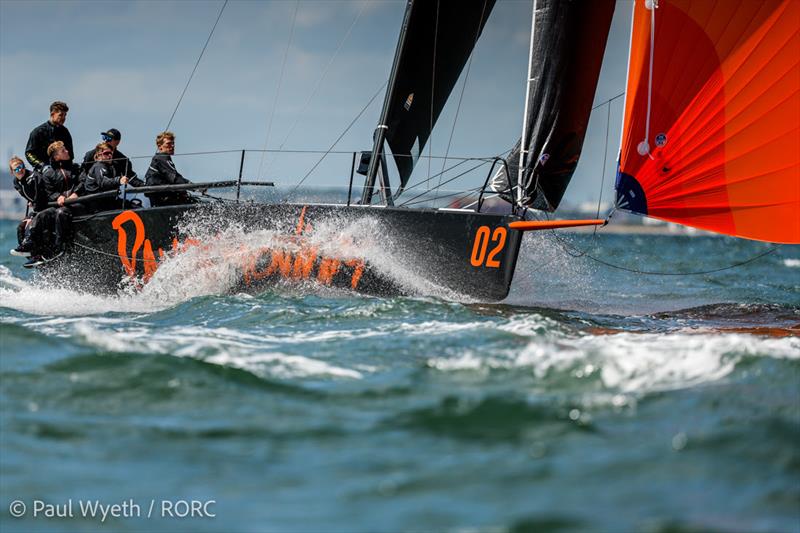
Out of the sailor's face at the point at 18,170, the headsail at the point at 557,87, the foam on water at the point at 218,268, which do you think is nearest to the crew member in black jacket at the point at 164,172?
the foam on water at the point at 218,268

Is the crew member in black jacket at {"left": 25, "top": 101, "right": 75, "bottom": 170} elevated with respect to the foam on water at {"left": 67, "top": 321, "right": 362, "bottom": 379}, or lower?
elevated

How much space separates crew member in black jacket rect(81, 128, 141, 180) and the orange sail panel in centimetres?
461

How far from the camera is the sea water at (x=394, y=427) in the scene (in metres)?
3.14

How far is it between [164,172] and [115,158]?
1.75 ft

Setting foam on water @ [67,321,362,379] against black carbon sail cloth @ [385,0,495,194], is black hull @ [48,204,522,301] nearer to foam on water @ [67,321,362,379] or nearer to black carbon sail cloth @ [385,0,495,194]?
black carbon sail cloth @ [385,0,495,194]

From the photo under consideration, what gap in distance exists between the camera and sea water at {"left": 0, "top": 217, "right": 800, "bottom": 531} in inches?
123

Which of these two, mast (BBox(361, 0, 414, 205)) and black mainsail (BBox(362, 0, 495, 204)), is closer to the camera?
mast (BBox(361, 0, 414, 205))

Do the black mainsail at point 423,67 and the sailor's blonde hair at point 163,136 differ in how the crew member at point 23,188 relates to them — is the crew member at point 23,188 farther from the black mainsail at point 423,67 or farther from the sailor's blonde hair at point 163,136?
the black mainsail at point 423,67

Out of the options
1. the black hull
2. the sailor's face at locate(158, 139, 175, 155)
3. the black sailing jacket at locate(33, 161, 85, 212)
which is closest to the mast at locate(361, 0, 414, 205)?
the black hull

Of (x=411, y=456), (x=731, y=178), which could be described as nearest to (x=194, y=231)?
(x=731, y=178)

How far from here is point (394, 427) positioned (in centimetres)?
389

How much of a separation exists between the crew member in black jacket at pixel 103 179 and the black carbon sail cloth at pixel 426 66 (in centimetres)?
255

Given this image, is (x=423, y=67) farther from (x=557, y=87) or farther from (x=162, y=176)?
(x=162, y=176)

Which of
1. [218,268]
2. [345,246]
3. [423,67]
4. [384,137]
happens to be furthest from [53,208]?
[423,67]
